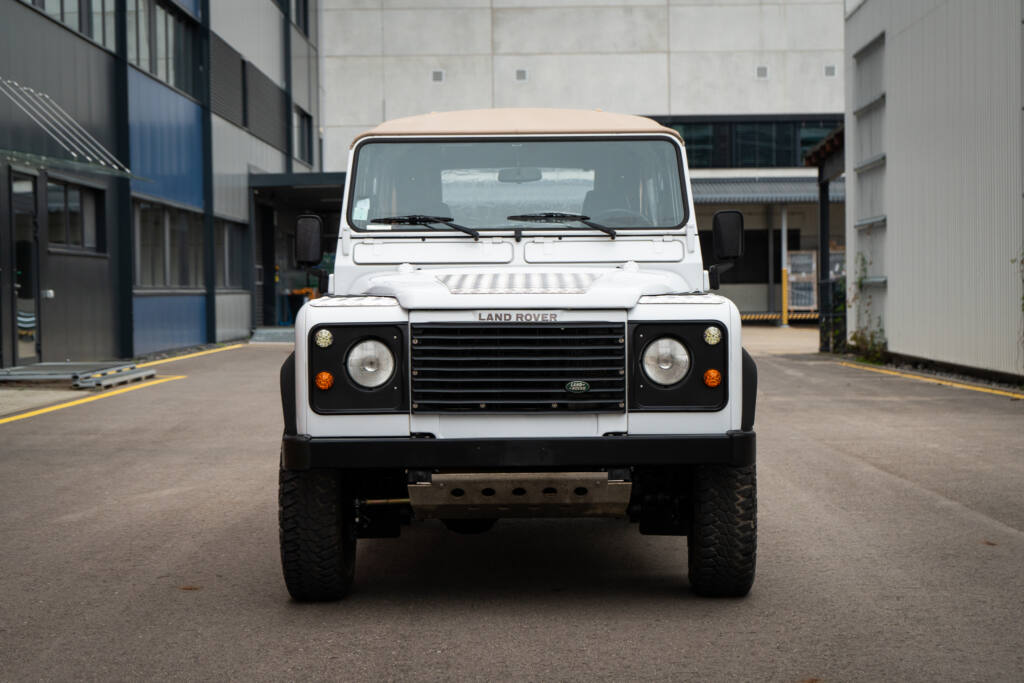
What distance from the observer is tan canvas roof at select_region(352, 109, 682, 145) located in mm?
6332

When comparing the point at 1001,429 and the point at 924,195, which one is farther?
the point at 924,195

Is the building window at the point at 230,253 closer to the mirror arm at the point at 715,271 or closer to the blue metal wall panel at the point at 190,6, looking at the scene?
the blue metal wall panel at the point at 190,6

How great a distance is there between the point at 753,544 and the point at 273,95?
1177 inches

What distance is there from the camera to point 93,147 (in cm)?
1920

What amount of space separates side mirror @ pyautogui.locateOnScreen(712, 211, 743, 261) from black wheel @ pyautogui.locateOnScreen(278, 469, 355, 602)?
2.38m

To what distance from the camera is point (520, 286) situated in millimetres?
5117

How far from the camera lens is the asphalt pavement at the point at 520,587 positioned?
4.33 metres

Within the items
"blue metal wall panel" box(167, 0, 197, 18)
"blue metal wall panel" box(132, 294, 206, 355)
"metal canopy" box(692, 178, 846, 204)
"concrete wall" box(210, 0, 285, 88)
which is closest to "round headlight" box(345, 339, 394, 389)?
"blue metal wall panel" box(132, 294, 206, 355)

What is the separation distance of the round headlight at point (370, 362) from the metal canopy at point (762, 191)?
32.0 m

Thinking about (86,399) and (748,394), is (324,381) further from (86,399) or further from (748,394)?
(86,399)

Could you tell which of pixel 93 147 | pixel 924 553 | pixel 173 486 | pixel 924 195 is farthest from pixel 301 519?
pixel 93 147

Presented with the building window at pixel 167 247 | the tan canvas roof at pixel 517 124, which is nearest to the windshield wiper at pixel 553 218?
the tan canvas roof at pixel 517 124

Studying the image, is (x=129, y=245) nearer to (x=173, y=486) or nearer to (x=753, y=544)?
(x=173, y=486)

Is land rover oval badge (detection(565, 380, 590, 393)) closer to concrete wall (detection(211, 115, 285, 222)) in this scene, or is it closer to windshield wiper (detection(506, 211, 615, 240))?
windshield wiper (detection(506, 211, 615, 240))
